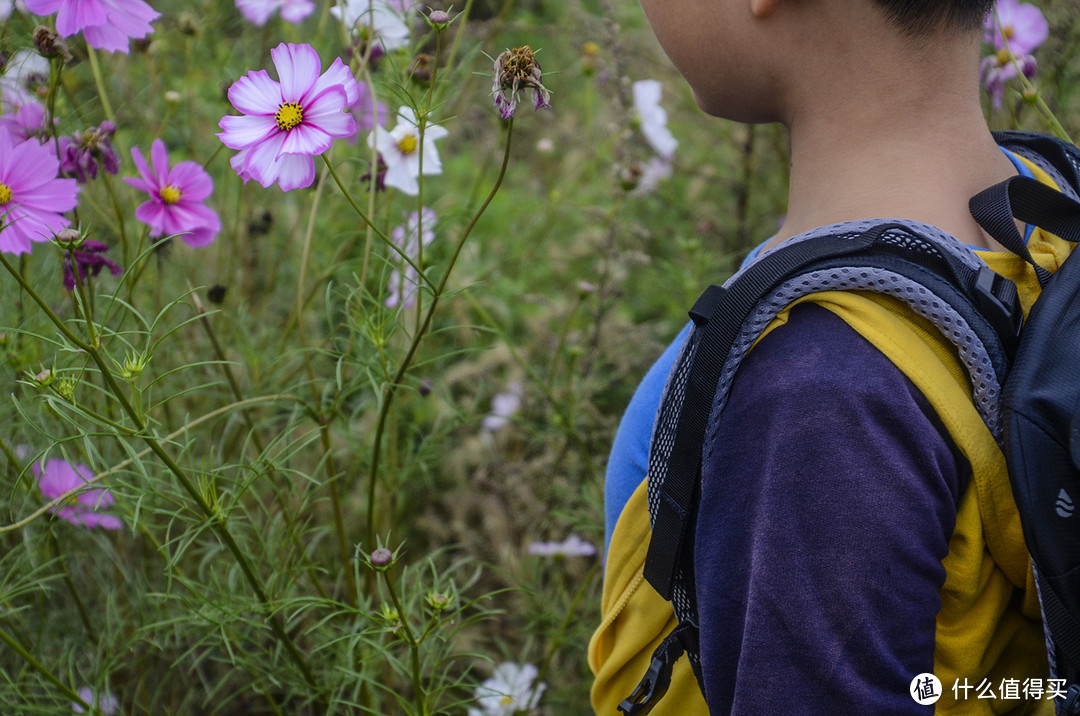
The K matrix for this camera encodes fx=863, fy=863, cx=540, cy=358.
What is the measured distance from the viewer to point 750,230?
2.18 m

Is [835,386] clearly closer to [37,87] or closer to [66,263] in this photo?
[66,263]

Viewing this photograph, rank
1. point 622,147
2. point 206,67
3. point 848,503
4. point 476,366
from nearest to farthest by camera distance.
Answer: point 848,503
point 622,147
point 476,366
point 206,67

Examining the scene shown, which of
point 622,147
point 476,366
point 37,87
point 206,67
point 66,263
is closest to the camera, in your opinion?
point 66,263

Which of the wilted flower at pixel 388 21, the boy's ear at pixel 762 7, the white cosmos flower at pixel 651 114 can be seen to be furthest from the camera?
the white cosmos flower at pixel 651 114

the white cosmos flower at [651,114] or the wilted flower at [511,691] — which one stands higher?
the white cosmos flower at [651,114]

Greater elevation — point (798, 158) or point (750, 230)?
point (798, 158)

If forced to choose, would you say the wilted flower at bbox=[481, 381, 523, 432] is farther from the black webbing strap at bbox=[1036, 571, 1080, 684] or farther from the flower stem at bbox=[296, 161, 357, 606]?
the black webbing strap at bbox=[1036, 571, 1080, 684]

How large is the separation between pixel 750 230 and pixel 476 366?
2.84ft

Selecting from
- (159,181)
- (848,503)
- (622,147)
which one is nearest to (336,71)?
(159,181)

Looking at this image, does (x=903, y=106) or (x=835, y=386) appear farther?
(x=903, y=106)

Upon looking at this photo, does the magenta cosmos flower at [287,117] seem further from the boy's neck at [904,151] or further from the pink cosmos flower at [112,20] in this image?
the boy's neck at [904,151]

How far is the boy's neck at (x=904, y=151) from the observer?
2.19 ft

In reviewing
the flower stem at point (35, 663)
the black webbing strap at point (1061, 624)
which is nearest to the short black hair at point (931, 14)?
the black webbing strap at point (1061, 624)

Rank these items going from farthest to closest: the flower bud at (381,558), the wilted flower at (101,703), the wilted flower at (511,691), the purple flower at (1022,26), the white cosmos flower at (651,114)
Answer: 1. the white cosmos flower at (651,114)
2. the purple flower at (1022,26)
3. the wilted flower at (511,691)
4. the wilted flower at (101,703)
5. the flower bud at (381,558)
